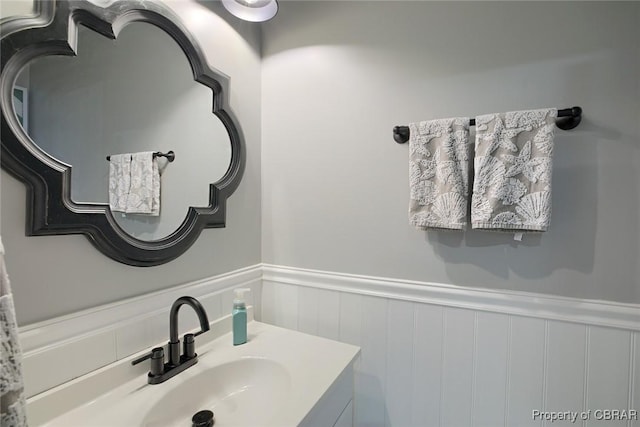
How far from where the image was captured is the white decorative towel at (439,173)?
1.00m

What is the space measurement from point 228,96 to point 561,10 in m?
1.20

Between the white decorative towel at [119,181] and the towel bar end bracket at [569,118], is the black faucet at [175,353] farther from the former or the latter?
the towel bar end bracket at [569,118]

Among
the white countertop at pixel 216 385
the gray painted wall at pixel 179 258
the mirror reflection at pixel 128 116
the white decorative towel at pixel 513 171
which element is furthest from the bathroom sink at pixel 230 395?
the white decorative towel at pixel 513 171

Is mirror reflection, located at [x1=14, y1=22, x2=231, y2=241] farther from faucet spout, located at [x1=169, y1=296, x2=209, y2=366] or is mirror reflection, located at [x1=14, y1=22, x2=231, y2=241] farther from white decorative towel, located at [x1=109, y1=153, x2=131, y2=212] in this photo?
faucet spout, located at [x1=169, y1=296, x2=209, y2=366]

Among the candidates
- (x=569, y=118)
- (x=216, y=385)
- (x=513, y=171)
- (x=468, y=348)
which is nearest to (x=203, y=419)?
(x=216, y=385)

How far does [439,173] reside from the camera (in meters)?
1.02

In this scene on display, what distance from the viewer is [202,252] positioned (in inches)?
44.8

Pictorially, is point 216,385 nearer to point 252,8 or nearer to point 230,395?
point 230,395

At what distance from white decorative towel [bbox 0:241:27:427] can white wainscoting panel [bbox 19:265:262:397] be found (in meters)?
0.26

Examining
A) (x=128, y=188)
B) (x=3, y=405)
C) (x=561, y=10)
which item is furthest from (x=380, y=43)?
(x=3, y=405)

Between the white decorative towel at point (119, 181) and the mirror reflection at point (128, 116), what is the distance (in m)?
Result: 0.02

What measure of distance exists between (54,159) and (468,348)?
55.1 inches

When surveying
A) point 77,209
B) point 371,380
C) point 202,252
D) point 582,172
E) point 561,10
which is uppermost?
point 561,10

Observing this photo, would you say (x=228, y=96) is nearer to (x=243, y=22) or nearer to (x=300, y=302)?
(x=243, y=22)
